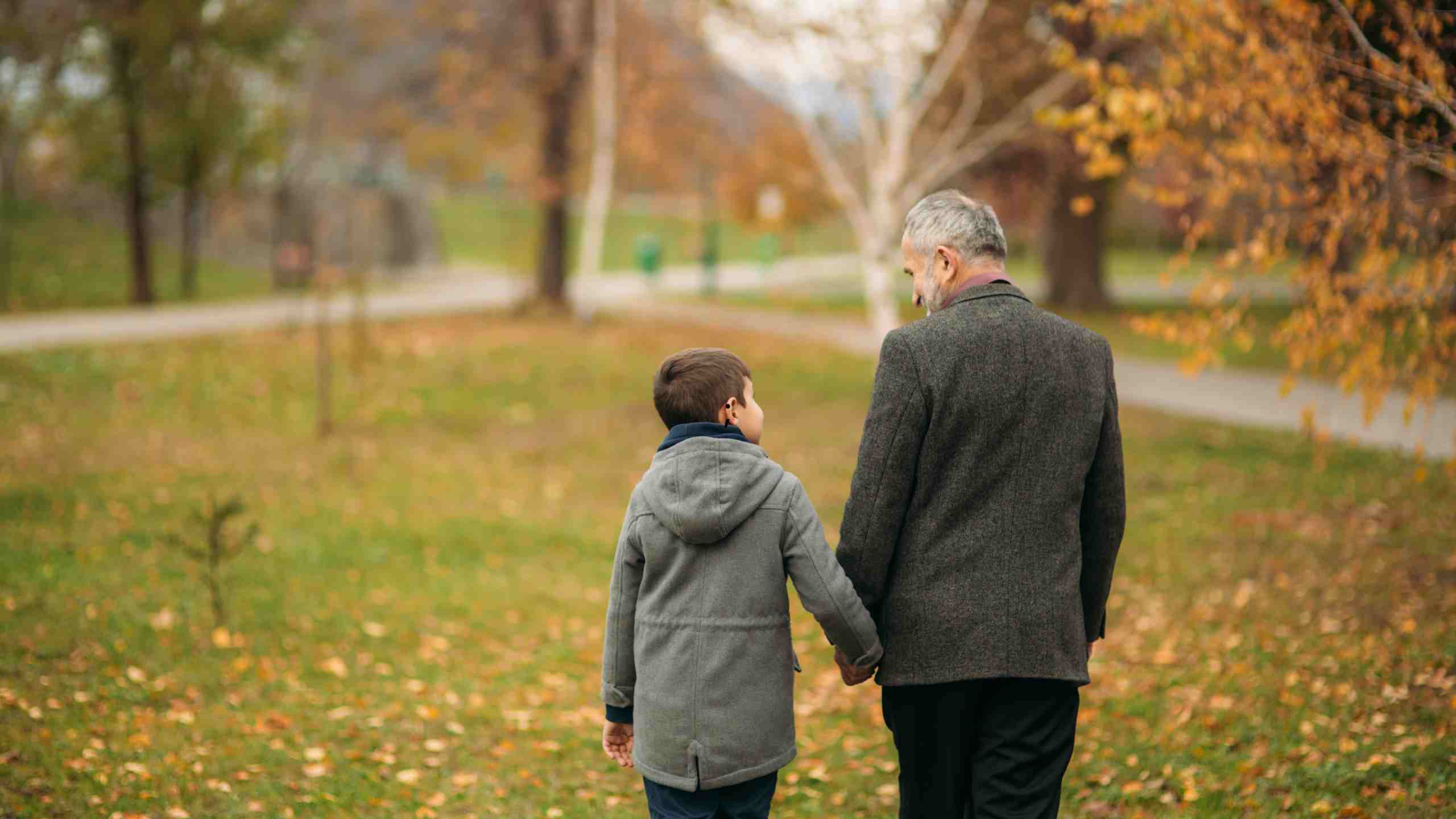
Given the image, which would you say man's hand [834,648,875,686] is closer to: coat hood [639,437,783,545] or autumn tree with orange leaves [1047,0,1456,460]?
coat hood [639,437,783,545]

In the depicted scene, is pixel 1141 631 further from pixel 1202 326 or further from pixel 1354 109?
pixel 1354 109

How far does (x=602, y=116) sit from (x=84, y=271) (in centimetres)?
1084

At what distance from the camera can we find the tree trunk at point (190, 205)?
2234 cm

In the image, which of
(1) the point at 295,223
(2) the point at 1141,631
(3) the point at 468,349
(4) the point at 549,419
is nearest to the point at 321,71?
(1) the point at 295,223

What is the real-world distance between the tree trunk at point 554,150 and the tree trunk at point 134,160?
21.0 feet

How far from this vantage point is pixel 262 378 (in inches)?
589

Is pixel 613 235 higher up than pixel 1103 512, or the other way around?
pixel 613 235

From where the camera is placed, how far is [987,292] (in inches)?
116

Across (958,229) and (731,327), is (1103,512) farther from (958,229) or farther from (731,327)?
(731,327)

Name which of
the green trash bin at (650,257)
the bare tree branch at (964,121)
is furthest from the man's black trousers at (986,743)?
the green trash bin at (650,257)

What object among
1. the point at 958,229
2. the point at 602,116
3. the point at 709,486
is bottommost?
the point at 709,486

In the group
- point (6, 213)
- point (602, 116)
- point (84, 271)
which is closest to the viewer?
point (602, 116)

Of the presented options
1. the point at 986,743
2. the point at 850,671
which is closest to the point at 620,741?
the point at 850,671

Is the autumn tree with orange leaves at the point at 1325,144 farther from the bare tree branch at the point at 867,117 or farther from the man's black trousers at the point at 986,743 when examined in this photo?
the bare tree branch at the point at 867,117
